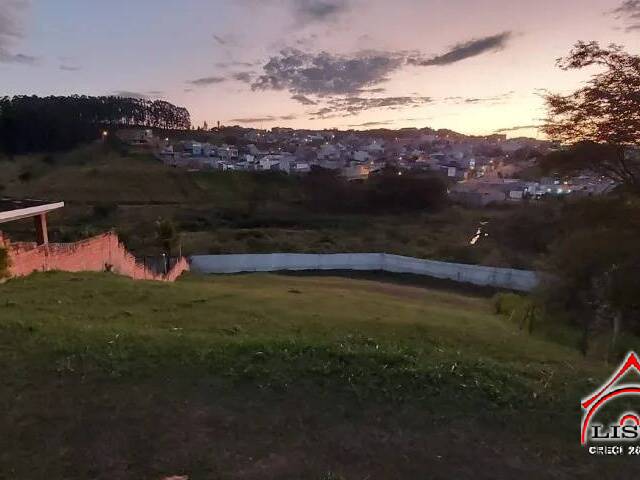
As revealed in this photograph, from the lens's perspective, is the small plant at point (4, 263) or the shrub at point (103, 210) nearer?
the small plant at point (4, 263)

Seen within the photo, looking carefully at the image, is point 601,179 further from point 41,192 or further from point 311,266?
point 41,192

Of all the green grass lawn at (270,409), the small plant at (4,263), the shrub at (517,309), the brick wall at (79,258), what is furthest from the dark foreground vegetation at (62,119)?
the green grass lawn at (270,409)

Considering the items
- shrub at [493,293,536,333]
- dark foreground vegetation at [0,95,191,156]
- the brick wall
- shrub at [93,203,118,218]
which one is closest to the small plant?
the brick wall

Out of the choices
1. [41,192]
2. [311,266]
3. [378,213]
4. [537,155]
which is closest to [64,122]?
[41,192]

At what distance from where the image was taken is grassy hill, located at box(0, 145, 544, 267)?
113 feet

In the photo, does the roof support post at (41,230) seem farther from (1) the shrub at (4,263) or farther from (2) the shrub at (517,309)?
(2) the shrub at (517,309)

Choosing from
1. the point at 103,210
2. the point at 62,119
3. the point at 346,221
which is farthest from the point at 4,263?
the point at 62,119

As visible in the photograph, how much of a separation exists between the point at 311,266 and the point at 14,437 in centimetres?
2629

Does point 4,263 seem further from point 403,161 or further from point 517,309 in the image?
point 403,161

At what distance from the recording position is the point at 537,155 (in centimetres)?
1528

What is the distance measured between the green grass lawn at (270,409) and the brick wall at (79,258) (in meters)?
5.98

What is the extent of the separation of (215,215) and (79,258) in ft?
112

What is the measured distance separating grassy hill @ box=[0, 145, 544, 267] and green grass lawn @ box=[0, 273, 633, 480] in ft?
51.0

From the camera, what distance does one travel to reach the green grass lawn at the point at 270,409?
360 centimetres
